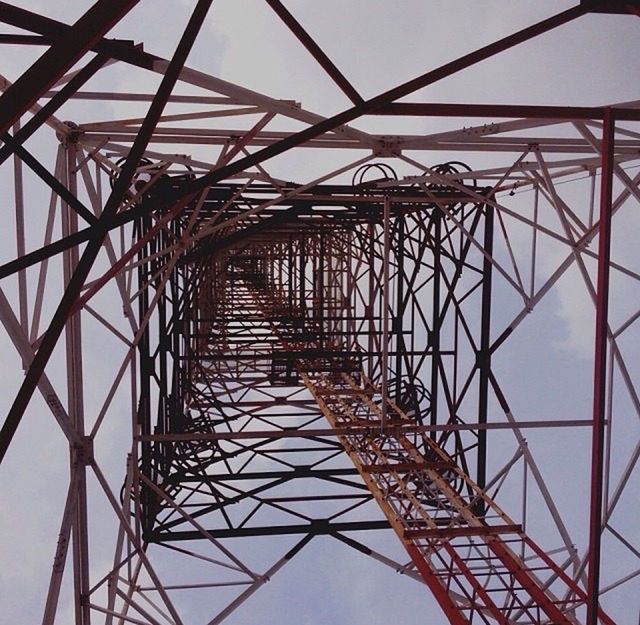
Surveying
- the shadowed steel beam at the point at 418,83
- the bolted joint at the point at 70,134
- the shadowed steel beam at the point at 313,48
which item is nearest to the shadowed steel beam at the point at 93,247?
the shadowed steel beam at the point at 313,48

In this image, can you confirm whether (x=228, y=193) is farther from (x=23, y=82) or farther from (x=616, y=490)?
(x=23, y=82)

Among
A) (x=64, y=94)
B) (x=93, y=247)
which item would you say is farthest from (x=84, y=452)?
(x=64, y=94)

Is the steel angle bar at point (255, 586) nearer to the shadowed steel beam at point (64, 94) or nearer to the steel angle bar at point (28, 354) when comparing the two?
the steel angle bar at point (28, 354)

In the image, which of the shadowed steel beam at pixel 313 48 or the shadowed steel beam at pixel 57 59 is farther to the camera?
the shadowed steel beam at pixel 313 48

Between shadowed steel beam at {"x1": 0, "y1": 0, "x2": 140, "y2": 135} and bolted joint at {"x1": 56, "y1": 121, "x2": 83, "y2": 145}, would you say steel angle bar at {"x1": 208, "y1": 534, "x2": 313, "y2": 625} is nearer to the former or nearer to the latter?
bolted joint at {"x1": 56, "y1": 121, "x2": 83, "y2": 145}

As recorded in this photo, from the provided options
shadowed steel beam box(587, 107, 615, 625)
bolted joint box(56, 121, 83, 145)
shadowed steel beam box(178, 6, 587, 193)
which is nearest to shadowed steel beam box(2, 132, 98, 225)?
shadowed steel beam box(178, 6, 587, 193)

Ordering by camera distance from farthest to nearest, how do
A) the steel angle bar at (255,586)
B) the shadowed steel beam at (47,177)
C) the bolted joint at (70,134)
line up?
the steel angle bar at (255,586) < the bolted joint at (70,134) < the shadowed steel beam at (47,177)

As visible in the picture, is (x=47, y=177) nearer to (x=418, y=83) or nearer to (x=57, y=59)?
(x=57, y=59)
